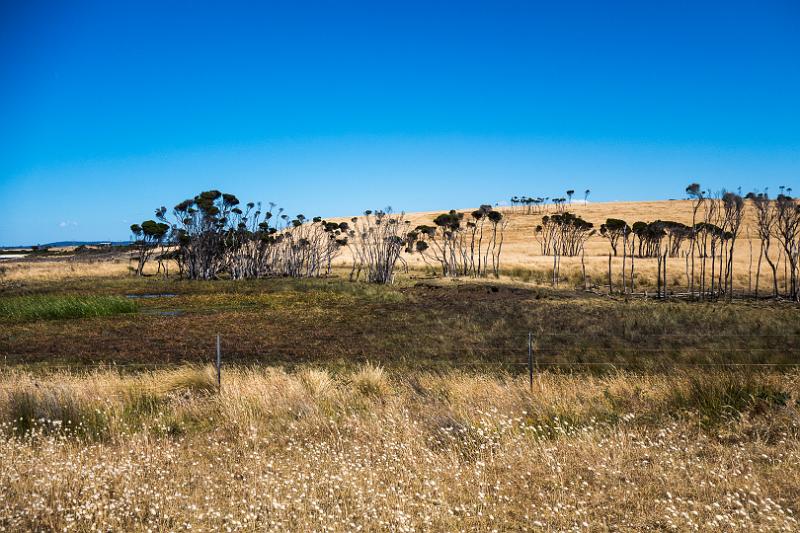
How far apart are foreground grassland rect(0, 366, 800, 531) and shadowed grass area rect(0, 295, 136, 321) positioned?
811 inches

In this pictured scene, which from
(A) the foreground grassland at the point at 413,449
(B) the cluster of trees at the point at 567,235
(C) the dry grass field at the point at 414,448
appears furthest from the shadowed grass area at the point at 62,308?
(B) the cluster of trees at the point at 567,235

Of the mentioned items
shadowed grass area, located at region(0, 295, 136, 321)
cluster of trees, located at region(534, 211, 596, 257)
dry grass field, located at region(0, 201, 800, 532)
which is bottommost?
shadowed grass area, located at region(0, 295, 136, 321)

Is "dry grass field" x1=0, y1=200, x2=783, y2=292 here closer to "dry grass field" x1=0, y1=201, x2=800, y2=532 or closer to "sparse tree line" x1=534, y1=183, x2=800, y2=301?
"sparse tree line" x1=534, y1=183, x2=800, y2=301

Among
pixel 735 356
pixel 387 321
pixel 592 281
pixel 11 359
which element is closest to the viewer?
pixel 735 356

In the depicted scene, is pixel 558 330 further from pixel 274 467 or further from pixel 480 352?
pixel 274 467

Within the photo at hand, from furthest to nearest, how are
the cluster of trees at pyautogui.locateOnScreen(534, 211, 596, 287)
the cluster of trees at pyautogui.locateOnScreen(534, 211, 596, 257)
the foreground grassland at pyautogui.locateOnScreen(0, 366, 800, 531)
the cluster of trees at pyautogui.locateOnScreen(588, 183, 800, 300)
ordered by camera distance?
1. the cluster of trees at pyautogui.locateOnScreen(534, 211, 596, 257)
2. the cluster of trees at pyautogui.locateOnScreen(534, 211, 596, 287)
3. the cluster of trees at pyautogui.locateOnScreen(588, 183, 800, 300)
4. the foreground grassland at pyautogui.locateOnScreen(0, 366, 800, 531)

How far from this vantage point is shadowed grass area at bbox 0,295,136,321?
27000 mm

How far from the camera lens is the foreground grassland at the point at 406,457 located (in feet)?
17.5

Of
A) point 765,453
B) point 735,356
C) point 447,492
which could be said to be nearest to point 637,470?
point 765,453

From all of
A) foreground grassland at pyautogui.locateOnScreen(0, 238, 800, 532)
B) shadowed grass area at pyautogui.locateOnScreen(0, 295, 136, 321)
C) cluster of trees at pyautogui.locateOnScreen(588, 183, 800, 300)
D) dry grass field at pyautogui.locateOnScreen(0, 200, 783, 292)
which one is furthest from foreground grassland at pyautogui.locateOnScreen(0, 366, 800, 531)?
dry grass field at pyautogui.locateOnScreen(0, 200, 783, 292)

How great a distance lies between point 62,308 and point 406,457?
27.3 meters

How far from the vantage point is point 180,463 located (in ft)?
21.9

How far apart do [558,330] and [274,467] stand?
708 inches

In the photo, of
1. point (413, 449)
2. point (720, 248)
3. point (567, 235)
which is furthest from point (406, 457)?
point (567, 235)
